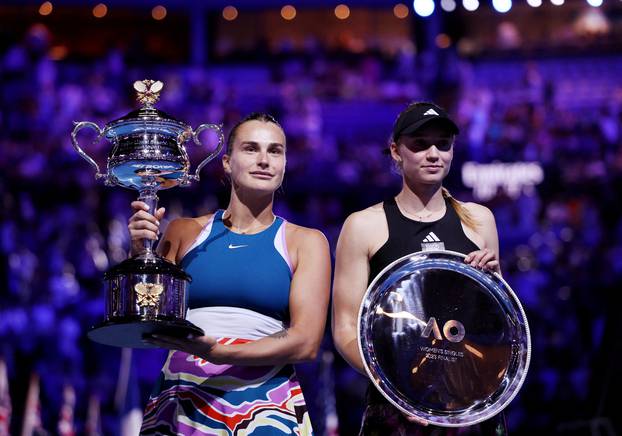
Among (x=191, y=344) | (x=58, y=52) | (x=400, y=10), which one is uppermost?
(x=400, y=10)

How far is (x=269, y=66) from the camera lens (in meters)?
14.0

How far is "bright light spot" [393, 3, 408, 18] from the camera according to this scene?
16422mm

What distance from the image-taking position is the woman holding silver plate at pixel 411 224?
2.47 metres

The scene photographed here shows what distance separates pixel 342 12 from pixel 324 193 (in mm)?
8109

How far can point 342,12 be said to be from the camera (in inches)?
672

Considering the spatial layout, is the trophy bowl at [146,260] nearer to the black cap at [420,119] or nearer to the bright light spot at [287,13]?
the black cap at [420,119]

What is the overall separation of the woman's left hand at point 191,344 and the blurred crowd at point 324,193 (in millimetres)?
2810

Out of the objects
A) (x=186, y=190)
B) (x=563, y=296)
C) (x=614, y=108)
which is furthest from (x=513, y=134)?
(x=186, y=190)

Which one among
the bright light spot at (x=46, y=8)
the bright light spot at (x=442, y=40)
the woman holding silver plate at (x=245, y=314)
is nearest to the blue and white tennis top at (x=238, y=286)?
the woman holding silver plate at (x=245, y=314)

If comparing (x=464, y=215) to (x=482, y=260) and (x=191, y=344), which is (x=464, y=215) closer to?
(x=482, y=260)

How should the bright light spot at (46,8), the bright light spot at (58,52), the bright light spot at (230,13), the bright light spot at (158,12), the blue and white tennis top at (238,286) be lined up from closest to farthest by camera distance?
the blue and white tennis top at (238,286) < the bright light spot at (58,52) < the bright light spot at (158,12) < the bright light spot at (46,8) < the bright light spot at (230,13)

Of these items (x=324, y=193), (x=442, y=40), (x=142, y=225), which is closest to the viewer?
(x=142, y=225)

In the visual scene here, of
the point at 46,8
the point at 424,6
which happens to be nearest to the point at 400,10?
the point at 46,8

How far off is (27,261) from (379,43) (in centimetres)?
861
